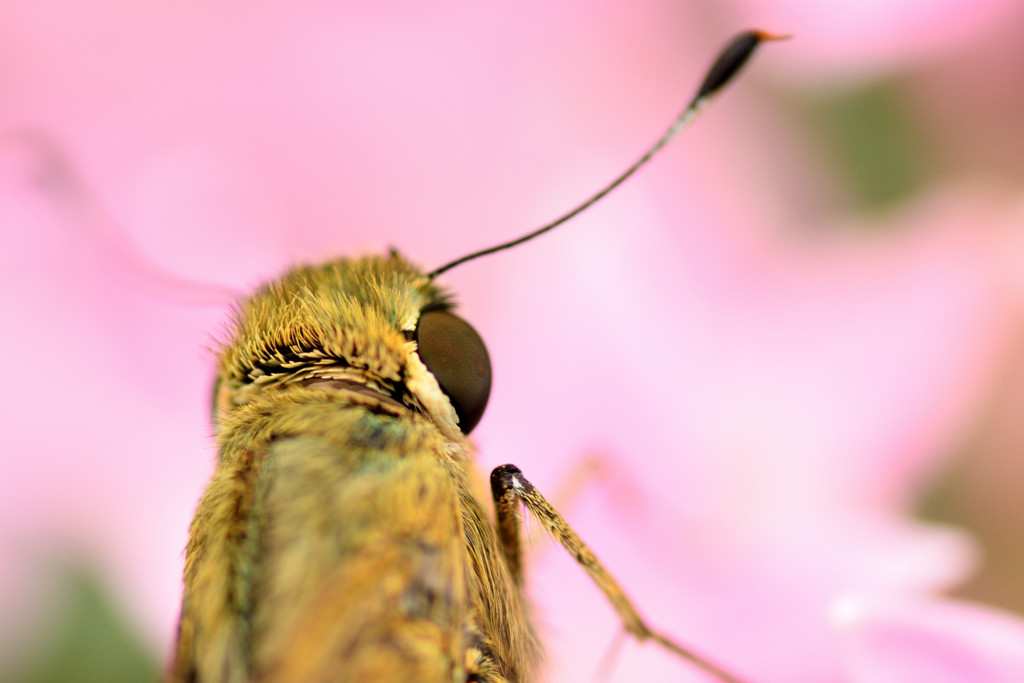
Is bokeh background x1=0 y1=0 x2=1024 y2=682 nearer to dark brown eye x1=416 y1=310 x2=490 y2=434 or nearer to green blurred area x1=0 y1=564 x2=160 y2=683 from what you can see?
green blurred area x1=0 y1=564 x2=160 y2=683

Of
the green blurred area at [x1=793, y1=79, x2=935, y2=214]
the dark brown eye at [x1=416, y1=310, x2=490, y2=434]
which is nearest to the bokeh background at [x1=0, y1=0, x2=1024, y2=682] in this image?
the green blurred area at [x1=793, y1=79, x2=935, y2=214]

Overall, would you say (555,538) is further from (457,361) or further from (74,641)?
(74,641)

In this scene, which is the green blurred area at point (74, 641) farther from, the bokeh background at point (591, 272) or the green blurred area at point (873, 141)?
the green blurred area at point (873, 141)

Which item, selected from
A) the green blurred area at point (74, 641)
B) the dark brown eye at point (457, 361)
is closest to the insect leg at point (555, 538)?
the dark brown eye at point (457, 361)

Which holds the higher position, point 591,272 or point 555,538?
point 591,272

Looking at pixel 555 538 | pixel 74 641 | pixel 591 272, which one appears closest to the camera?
pixel 555 538

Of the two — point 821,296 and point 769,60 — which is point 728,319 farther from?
point 769,60

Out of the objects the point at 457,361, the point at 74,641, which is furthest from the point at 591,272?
the point at 74,641
